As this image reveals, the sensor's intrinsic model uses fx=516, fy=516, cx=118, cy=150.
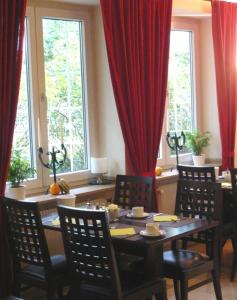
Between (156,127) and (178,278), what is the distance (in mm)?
1934

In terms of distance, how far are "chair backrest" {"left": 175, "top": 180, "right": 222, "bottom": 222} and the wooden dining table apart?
0.14 meters

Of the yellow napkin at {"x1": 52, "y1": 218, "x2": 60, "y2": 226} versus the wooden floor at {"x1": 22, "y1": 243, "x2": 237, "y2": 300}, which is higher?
the yellow napkin at {"x1": 52, "y1": 218, "x2": 60, "y2": 226}

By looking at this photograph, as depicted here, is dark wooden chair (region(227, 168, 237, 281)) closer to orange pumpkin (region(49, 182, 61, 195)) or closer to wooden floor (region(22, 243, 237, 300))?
wooden floor (region(22, 243, 237, 300))

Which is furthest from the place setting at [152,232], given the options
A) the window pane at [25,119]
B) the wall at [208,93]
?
the wall at [208,93]

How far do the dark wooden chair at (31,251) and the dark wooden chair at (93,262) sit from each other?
223 millimetres

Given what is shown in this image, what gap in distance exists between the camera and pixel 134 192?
14.0ft

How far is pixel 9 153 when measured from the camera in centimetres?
388

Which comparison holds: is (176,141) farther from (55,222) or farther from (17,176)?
(55,222)

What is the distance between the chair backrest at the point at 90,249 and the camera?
2.93 metres

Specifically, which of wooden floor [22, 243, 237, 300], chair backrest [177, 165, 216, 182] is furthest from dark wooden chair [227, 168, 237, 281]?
chair backrest [177, 165, 216, 182]

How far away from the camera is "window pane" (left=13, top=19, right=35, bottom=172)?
14.8 ft

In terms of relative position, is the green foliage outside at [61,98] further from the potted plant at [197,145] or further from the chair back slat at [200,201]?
the potted plant at [197,145]

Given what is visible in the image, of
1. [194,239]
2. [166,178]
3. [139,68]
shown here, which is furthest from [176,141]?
[194,239]

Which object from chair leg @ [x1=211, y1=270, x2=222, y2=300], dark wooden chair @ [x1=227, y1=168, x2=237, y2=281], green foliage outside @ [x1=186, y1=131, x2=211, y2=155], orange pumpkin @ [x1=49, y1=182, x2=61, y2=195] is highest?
green foliage outside @ [x1=186, y1=131, x2=211, y2=155]
